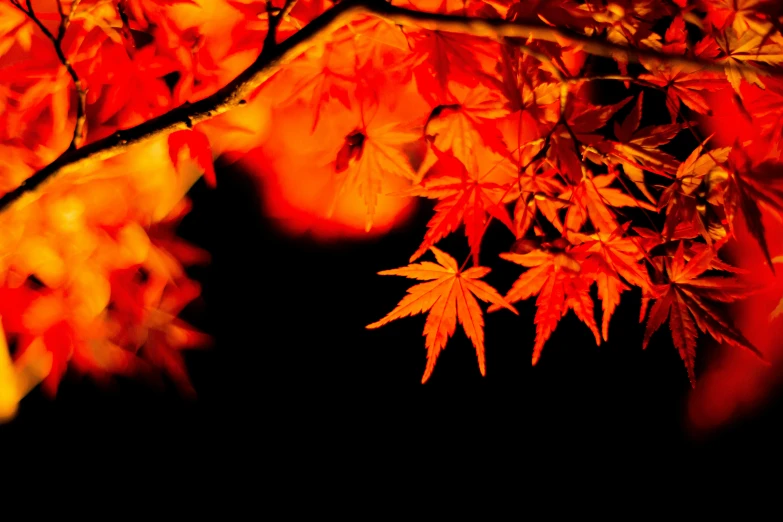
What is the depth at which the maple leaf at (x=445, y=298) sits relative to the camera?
4.93 feet

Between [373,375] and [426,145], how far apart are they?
1.62 meters

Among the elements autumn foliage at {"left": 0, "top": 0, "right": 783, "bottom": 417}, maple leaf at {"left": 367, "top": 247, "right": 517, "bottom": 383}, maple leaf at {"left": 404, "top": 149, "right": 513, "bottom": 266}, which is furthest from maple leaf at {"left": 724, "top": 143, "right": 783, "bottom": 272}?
maple leaf at {"left": 367, "top": 247, "right": 517, "bottom": 383}

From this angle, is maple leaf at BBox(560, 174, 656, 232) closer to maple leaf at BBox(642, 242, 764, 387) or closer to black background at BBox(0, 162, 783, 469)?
maple leaf at BBox(642, 242, 764, 387)

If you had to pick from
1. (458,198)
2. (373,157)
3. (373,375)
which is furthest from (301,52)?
(373,375)

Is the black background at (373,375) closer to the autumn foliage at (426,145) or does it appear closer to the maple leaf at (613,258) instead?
the autumn foliage at (426,145)

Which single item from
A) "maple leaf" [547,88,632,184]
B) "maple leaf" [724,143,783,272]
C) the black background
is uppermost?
"maple leaf" [547,88,632,184]

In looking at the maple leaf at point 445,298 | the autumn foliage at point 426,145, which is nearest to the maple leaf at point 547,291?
the autumn foliage at point 426,145

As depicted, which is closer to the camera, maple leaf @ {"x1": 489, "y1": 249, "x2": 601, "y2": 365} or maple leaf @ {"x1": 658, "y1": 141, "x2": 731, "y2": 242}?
maple leaf @ {"x1": 658, "y1": 141, "x2": 731, "y2": 242}

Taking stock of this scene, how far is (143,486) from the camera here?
2.58 metres

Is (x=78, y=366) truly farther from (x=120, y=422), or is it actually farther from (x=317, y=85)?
(x=317, y=85)

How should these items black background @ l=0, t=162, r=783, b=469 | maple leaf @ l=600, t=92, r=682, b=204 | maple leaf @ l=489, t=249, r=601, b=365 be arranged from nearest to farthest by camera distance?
maple leaf @ l=600, t=92, r=682, b=204 → maple leaf @ l=489, t=249, r=601, b=365 → black background @ l=0, t=162, r=783, b=469

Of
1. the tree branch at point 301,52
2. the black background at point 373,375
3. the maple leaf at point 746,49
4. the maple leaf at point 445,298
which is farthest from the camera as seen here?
the black background at point 373,375

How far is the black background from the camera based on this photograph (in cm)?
275

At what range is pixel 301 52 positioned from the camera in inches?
46.4
